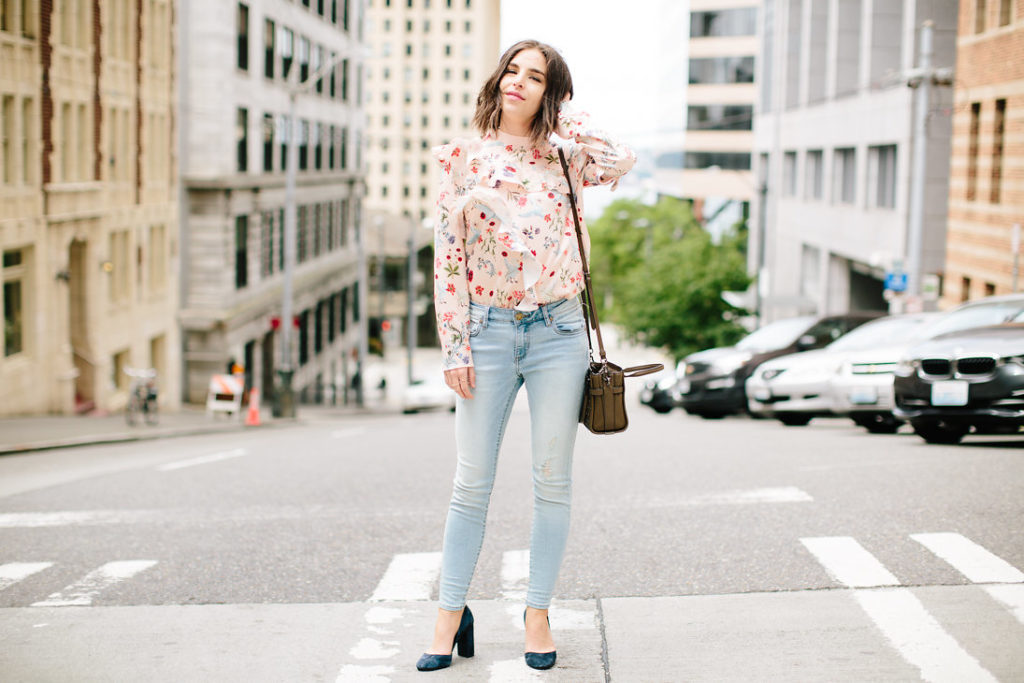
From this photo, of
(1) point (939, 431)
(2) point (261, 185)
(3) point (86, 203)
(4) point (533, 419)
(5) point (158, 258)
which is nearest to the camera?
(4) point (533, 419)

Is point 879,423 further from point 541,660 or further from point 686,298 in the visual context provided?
point 686,298

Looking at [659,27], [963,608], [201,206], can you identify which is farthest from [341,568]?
[659,27]

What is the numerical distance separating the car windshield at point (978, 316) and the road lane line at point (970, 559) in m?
5.65

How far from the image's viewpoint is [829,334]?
19.5 meters

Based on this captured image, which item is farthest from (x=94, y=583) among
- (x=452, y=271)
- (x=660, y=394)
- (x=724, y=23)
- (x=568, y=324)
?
(x=724, y=23)

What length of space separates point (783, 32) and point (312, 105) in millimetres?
20295

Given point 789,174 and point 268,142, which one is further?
point 789,174

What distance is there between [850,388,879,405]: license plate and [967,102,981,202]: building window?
58.2ft

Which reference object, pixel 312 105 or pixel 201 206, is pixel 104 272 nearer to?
pixel 201 206

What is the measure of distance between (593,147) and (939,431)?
7.91 metres

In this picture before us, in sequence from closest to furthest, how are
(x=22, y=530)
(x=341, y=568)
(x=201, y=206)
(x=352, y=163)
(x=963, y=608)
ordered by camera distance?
(x=963, y=608) → (x=341, y=568) → (x=22, y=530) → (x=201, y=206) → (x=352, y=163)

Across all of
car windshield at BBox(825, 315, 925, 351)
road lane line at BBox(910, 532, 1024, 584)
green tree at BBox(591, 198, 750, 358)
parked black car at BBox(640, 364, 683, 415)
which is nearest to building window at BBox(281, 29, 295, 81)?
green tree at BBox(591, 198, 750, 358)

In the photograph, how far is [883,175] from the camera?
1577 inches

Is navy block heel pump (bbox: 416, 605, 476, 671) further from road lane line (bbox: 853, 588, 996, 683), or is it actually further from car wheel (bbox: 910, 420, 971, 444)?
car wheel (bbox: 910, 420, 971, 444)
